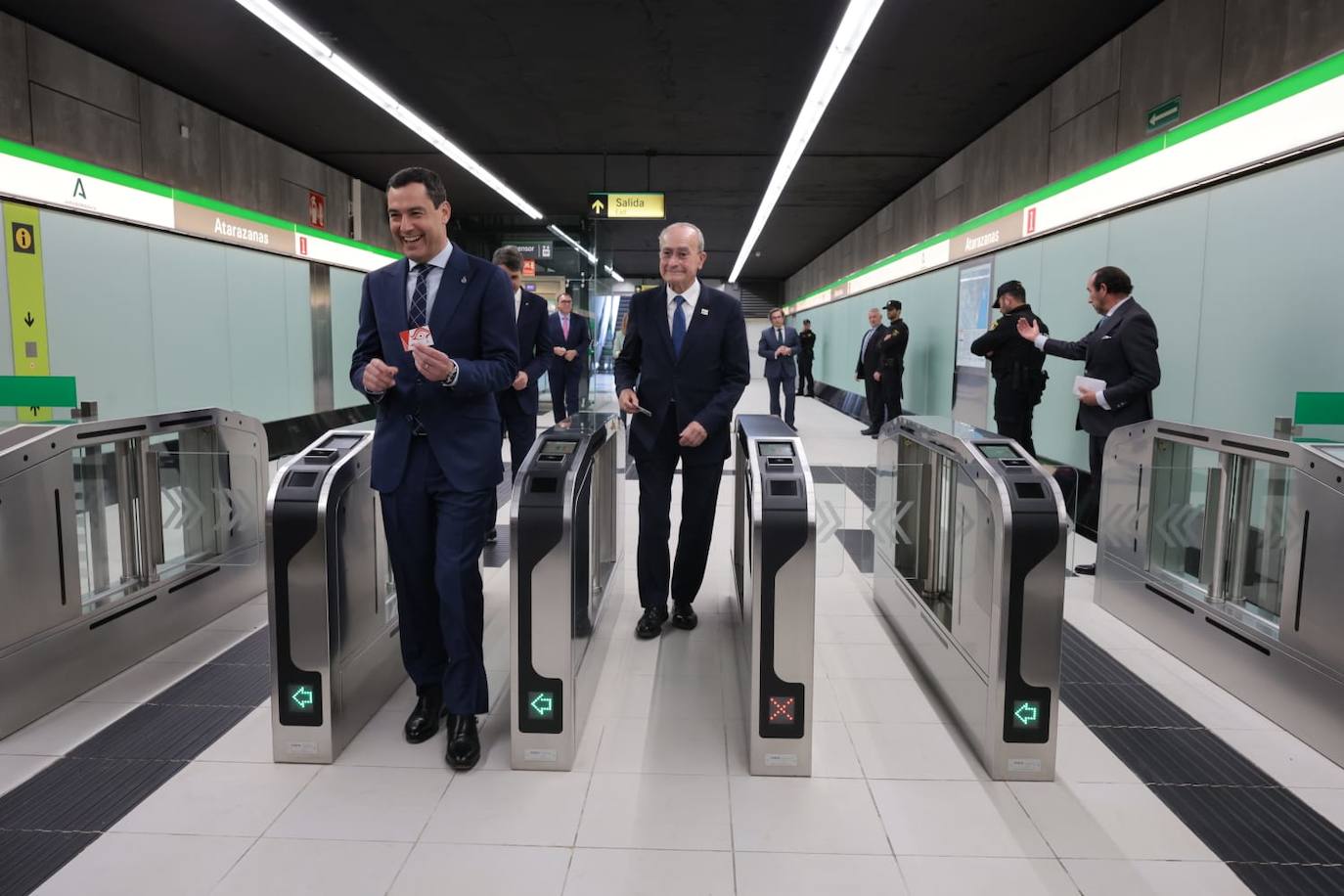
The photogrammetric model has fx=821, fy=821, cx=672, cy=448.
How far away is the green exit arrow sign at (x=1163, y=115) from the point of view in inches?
191

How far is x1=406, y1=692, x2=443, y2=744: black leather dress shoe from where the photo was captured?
254cm

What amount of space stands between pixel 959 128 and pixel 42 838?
28.2 ft

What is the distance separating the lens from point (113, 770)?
7.79 ft

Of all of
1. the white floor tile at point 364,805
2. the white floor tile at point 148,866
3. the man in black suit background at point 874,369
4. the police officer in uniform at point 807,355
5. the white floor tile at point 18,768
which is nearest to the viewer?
the white floor tile at point 148,866

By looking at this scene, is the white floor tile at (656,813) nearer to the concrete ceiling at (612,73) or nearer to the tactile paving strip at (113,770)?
the tactile paving strip at (113,770)

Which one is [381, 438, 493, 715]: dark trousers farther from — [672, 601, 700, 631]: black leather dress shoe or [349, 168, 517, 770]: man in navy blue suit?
[672, 601, 700, 631]: black leather dress shoe

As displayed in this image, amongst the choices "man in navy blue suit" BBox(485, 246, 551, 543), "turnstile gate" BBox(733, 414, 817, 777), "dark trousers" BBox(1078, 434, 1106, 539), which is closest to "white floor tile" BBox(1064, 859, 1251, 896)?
"turnstile gate" BBox(733, 414, 817, 777)

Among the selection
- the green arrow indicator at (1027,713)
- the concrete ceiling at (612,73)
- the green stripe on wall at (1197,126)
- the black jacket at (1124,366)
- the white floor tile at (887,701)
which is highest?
the concrete ceiling at (612,73)

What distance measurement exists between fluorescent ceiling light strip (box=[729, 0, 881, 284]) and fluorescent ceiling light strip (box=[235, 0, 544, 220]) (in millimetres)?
3615

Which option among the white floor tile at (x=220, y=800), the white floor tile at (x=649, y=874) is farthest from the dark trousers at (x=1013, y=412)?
the white floor tile at (x=220, y=800)

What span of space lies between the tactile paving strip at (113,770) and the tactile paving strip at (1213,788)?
2797 millimetres

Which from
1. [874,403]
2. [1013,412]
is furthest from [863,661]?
[874,403]

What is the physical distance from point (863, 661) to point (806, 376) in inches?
622

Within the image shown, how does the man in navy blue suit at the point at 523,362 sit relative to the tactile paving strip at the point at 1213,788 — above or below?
above
